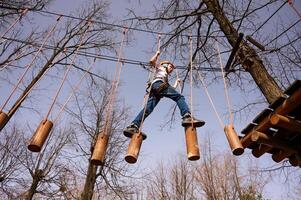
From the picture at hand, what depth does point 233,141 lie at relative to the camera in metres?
3.54

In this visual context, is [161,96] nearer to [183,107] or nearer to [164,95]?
[164,95]

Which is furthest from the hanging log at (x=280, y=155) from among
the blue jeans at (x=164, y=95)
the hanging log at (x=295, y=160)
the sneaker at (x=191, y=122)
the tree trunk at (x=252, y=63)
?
the blue jeans at (x=164, y=95)

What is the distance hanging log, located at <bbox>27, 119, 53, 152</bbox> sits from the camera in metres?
3.52

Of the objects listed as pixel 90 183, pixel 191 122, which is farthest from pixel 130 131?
pixel 90 183

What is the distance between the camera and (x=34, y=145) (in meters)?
3.51

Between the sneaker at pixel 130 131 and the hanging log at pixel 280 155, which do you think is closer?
the sneaker at pixel 130 131

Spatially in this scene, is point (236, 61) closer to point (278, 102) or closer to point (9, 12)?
point (278, 102)

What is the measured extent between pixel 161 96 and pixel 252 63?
70.1 inches

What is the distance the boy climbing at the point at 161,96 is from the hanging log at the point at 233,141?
0.51m

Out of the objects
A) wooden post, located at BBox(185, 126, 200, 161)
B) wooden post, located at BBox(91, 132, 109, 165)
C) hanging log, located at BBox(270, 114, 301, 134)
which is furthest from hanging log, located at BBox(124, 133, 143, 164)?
hanging log, located at BBox(270, 114, 301, 134)

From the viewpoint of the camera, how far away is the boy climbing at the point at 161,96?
13.7 feet

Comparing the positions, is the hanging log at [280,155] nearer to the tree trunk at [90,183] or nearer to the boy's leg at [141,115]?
the boy's leg at [141,115]

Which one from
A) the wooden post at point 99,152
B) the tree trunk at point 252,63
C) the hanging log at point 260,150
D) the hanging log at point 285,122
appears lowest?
the wooden post at point 99,152

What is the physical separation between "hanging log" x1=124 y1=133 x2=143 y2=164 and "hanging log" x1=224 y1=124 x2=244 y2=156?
41.8 inches
